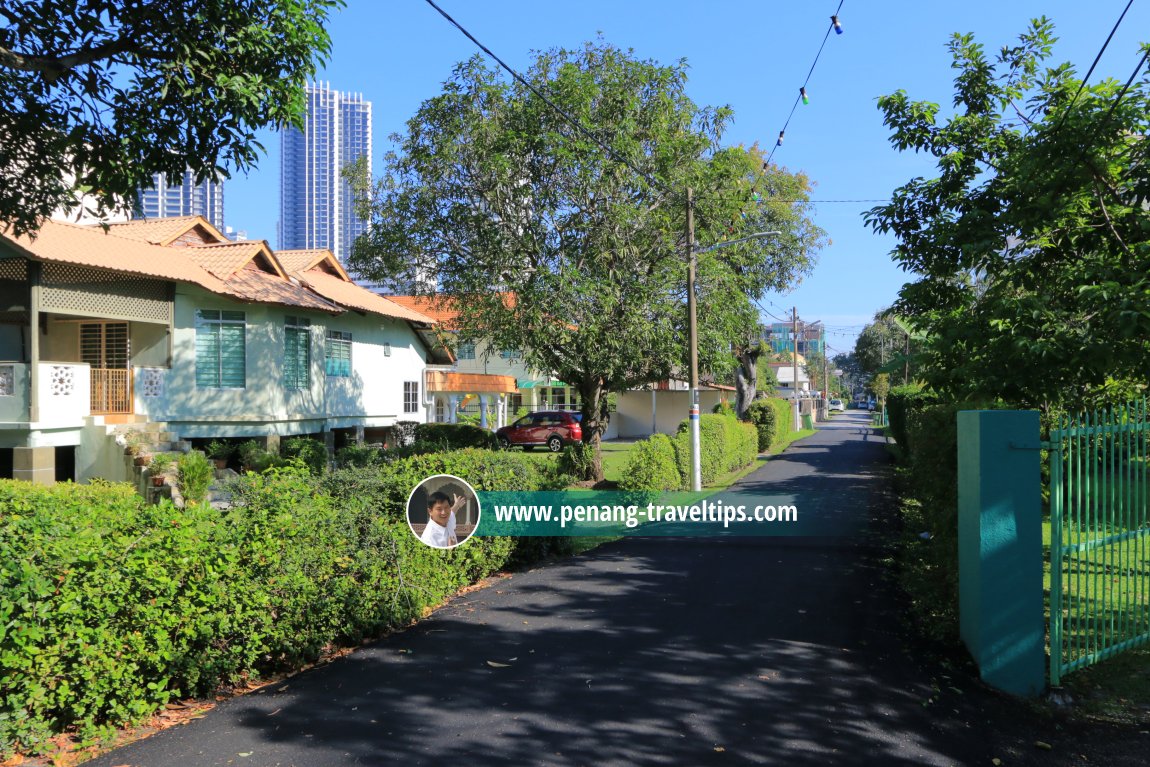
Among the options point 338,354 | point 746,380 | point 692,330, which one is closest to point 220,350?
point 338,354

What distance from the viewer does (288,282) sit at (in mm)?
21406

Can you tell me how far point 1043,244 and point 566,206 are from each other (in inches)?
401

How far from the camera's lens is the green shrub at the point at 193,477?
49.1 ft

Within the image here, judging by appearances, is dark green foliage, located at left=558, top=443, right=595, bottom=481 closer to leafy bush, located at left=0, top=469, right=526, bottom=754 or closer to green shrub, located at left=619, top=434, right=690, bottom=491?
green shrub, located at left=619, top=434, right=690, bottom=491

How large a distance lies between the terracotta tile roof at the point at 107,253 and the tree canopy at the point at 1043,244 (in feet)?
48.3

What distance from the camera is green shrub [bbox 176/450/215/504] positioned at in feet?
49.1

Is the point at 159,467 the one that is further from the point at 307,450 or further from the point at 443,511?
the point at 443,511

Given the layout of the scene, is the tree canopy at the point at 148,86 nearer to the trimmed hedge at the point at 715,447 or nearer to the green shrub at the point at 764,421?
the trimmed hedge at the point at 715,447

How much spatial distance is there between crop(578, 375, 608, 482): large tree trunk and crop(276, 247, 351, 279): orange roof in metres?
10.8

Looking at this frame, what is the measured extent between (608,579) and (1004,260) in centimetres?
579

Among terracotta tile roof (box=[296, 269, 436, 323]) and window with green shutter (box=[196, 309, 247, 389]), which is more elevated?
terracotta tile roof (box=[296, 269, 436, 323])

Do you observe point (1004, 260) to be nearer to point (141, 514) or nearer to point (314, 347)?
point (141, 514)

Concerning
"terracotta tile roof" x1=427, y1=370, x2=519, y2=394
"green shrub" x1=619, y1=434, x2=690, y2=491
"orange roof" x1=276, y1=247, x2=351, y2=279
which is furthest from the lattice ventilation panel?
"terracotta tile roof" x1=427, y1=370, x2=519, y2=394

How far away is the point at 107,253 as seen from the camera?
16781 mm
